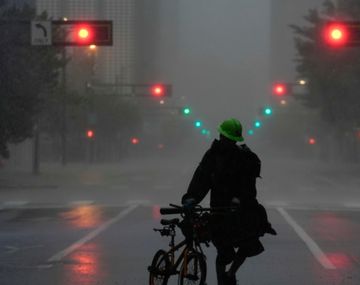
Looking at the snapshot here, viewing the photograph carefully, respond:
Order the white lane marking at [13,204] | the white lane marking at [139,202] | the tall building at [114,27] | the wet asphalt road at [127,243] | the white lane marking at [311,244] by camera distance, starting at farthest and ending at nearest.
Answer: the tall building at [114,27]
the white lane marking at [139,202]
the white lane marking at [13,204]
the white lane marking at [311,244]
the wet asphalt road at [127,243]

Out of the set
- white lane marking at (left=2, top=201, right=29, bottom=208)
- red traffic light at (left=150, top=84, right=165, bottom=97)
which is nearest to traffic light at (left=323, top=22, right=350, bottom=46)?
white lane marking at (left=2, top=201, right=29, bottom=208)

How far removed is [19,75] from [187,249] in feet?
92.7

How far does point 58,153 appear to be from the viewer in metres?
96.5

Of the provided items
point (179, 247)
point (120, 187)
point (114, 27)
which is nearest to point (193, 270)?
point (179, 247)

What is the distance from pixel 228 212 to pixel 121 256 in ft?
18.4

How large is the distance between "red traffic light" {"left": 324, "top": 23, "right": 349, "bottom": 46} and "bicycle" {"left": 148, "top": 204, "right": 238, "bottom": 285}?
18.3 meters

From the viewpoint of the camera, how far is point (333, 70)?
58.7 metres

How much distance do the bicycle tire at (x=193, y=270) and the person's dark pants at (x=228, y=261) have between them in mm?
151

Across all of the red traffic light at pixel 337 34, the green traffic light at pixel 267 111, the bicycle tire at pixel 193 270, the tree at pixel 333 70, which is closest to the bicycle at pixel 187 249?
the bicycle tire at pixel 193 270

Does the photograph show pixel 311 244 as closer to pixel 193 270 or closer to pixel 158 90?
pixel 193 270

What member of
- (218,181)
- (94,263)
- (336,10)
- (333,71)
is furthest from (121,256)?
(336,10)

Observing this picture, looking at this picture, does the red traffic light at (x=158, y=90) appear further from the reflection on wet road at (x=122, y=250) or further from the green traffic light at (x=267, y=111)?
the reflection on wet road at (x=122, y=250)

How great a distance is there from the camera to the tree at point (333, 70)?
56.1 metres

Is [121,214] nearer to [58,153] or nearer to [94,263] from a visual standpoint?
[94,263]
